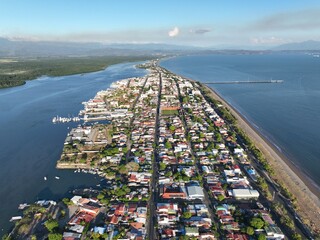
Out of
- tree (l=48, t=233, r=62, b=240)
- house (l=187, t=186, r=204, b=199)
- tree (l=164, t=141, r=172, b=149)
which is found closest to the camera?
tree (l=48, t=233, r=62, b=240)

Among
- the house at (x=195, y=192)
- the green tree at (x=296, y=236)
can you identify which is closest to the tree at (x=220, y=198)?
the house at (x=195, y=192)

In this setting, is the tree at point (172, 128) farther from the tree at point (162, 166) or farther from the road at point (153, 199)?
the tree at point (162, 166)

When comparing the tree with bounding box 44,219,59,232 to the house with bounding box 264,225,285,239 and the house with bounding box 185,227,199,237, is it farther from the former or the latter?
the house with bounding box 264,225,285,239

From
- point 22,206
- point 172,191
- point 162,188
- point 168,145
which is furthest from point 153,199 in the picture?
point 22,206

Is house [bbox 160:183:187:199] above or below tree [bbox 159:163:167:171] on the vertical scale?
below

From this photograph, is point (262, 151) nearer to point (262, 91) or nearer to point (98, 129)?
point (98, 129)

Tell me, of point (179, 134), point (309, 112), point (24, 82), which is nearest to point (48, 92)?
point (24, 82)

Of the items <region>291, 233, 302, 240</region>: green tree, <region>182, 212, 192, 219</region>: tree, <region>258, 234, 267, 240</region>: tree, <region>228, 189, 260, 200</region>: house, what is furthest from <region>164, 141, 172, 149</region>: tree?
<region>291, 233, 302, 240</region>: green tree

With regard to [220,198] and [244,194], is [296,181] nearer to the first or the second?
[244,194]

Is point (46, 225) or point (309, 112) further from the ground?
point (309, 112)
